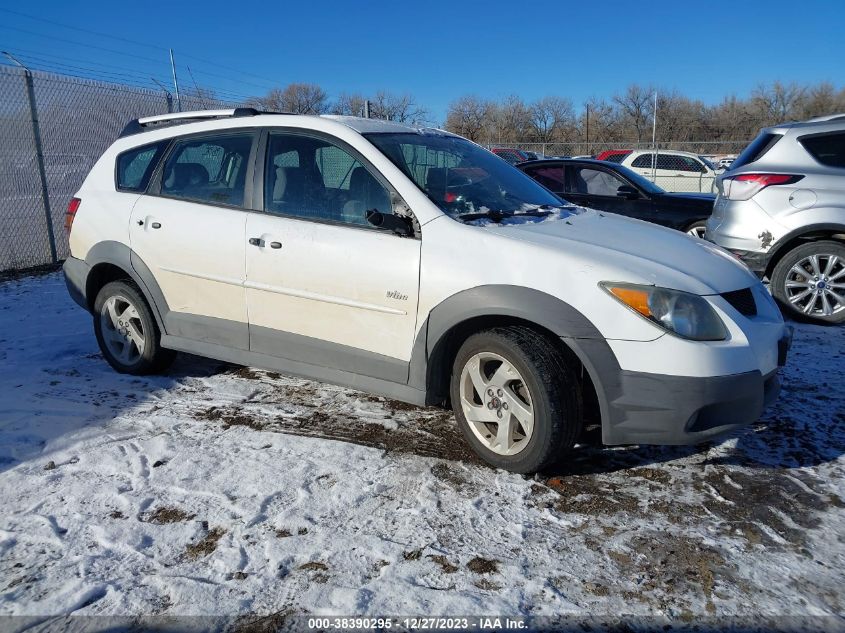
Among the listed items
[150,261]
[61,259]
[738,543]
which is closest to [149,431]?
[150,261]

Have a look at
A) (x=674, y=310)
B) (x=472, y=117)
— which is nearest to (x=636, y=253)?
(x=674, y=310)

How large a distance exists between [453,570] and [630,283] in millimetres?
1454

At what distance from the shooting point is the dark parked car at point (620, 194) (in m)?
8.63

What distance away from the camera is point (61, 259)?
29.9ft

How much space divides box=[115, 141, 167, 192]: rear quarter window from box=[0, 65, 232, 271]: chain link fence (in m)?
4.82

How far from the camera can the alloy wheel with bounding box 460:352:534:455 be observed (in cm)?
320

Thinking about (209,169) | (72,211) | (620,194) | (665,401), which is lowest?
(665,401)

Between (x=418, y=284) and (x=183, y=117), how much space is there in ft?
7.89

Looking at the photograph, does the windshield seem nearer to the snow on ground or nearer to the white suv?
the white suv

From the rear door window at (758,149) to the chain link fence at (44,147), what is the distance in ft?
27.5

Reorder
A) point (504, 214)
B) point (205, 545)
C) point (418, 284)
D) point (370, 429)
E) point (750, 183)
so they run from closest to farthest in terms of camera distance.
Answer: point (205, 545) → point (418, 284) → point (504, 214) → point (370, 429) → point (750, 183)

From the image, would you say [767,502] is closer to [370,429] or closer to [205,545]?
[370,429]

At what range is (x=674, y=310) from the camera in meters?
2.92

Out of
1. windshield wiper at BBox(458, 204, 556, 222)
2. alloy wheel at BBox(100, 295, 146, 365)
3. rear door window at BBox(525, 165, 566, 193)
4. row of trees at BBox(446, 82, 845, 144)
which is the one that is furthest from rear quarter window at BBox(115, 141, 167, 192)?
row of trees at BBox(446, 82, 845, 144)
